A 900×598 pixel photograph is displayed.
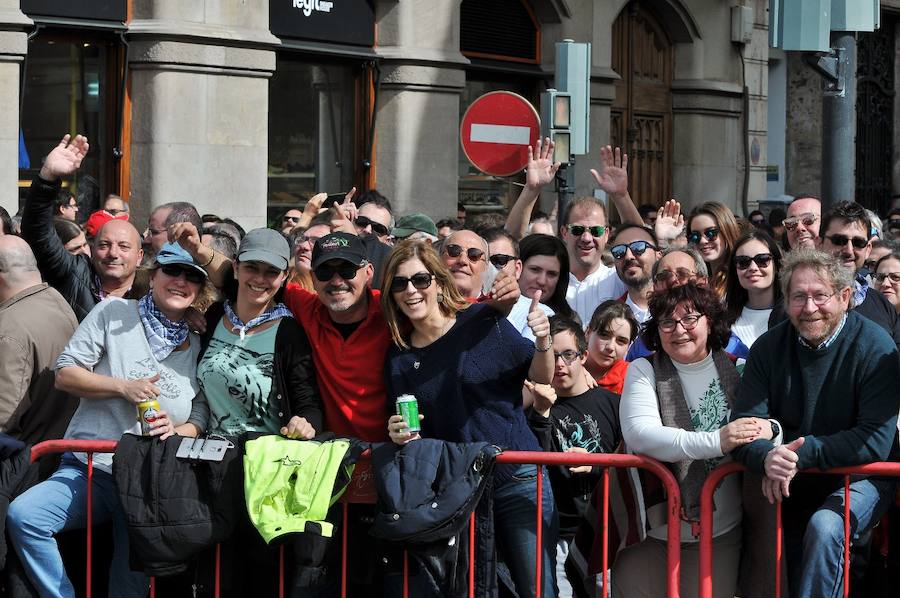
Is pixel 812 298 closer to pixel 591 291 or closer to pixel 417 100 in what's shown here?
pixel 591 291

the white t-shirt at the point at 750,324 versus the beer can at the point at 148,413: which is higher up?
the white t-shirt at the point at 750,324

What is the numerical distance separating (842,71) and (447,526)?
6247 millimetres

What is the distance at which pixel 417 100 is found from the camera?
15500mm

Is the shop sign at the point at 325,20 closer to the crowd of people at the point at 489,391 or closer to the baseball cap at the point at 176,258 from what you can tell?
the crowd of people at the point at 489,391

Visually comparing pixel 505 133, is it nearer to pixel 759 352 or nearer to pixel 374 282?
pixel 374 282

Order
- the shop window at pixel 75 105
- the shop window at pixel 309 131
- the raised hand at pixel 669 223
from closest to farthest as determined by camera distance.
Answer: the raised hand at pixel 669 223 → the shop window at pixel 75 105 → the shop window at pixel 309 131

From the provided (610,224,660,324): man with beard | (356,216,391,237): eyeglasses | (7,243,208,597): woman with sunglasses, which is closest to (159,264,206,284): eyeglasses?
(7,243,208,597): woman with sunglasses

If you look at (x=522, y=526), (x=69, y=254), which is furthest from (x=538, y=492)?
(x=69, y=254)

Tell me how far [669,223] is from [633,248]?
155cm

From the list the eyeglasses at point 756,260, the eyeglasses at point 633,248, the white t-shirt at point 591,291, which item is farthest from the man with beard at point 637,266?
the eyeglasses at point 756,260

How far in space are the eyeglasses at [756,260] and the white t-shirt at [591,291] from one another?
1.31 meters

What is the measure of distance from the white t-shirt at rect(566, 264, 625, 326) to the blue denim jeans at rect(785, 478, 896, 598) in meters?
3.00

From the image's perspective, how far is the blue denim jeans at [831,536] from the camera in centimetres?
565

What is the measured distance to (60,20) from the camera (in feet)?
40.9
